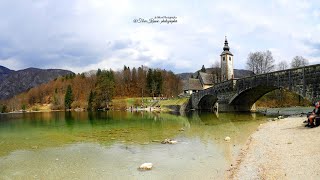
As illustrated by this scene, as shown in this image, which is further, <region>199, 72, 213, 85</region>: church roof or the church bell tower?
<region>199, 72, 213, 85</region>: church roof

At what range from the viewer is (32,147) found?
2856cm

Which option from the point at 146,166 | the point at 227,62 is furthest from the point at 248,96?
the point at 146,166

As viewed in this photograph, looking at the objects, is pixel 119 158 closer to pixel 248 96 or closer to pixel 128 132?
pixel 128 132

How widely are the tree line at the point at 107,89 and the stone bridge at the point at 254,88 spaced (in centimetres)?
4181

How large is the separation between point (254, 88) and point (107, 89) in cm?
7336

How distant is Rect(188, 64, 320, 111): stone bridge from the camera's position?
4769cm

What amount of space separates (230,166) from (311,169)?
184 inches

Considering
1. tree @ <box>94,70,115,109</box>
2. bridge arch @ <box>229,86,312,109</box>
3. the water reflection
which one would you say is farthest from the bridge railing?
tree @ <box>94,70,115,109</box>

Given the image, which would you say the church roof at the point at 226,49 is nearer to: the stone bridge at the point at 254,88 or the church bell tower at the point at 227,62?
the church bell tower at the point at 227,62

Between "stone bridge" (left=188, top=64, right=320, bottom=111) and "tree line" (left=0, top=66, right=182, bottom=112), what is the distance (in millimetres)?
Result: 41812

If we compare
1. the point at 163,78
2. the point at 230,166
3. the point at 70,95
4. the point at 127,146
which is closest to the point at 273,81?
the point at 127,146

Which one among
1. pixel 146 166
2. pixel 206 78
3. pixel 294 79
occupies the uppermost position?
pixel 206 78

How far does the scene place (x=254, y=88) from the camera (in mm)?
63906

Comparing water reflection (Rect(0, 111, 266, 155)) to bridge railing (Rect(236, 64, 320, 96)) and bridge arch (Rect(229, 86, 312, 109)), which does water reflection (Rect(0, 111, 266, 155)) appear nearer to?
bridge railing (Rect(236, 64, 320, 96))
